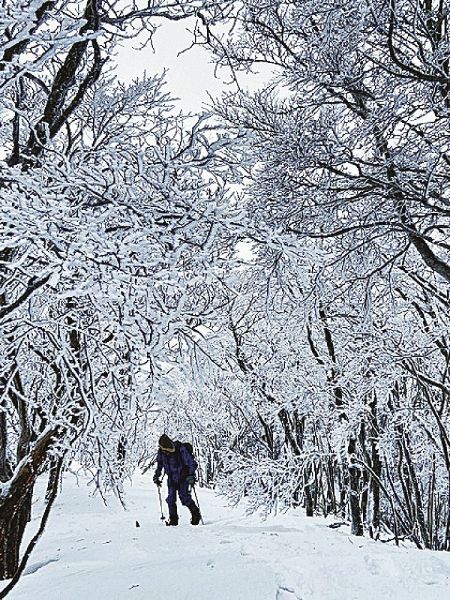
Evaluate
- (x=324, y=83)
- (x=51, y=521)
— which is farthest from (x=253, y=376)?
(x=324, y=83)

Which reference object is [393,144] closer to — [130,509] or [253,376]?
[253,376]

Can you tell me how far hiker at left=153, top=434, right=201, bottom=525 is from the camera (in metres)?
8.47

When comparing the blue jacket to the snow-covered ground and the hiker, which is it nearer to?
the hiker

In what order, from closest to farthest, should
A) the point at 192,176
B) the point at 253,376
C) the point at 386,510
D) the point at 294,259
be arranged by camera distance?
the point at 294,259 < the point at 192,176 < the point at 253,376 < the point at 386,510

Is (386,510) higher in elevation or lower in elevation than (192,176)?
lower

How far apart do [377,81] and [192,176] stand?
235cm

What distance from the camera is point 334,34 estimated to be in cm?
396

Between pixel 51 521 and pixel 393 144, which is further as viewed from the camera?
pixel 51 521

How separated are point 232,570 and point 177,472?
15.0 feet

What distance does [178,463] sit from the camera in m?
8.71

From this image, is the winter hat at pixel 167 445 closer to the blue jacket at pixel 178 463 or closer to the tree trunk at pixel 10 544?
the blue jacket at pixel 178 463

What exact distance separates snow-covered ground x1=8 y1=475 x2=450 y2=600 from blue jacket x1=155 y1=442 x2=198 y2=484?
5.38 ft

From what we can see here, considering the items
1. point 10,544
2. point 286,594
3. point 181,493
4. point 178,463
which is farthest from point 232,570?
point 178,463

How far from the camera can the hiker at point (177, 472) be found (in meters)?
8.47
